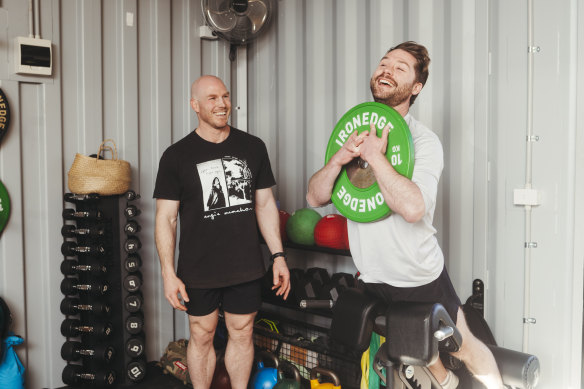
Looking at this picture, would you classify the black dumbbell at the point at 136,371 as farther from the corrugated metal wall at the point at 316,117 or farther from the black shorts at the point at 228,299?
the black shorts at the point at 228,299

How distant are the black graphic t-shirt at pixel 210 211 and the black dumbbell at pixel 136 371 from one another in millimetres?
904

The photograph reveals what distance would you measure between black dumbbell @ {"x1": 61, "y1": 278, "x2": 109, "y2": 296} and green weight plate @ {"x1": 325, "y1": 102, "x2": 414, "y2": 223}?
1727mm

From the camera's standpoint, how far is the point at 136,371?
10.5 feet

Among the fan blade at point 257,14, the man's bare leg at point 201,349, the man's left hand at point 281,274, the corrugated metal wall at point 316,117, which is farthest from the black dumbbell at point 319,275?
the fan blade at point 257,14

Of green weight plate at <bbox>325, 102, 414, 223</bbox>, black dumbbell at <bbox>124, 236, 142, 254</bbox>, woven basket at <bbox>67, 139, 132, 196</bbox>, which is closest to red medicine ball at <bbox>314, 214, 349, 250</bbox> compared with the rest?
green weight plate at <bbox>325, 102, 414, 223</bbox>

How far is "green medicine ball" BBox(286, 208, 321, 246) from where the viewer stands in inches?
121

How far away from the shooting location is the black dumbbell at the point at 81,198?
3.02m

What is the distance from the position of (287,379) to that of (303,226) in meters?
0.86

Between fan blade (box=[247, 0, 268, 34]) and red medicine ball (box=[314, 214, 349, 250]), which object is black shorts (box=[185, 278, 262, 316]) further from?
fan blade (box=[247, 0, 268, 34])

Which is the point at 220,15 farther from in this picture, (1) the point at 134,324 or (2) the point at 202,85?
(1) the point at 134,324

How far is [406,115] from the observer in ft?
6.34

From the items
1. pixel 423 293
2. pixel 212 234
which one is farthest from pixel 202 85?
pixel 423 293

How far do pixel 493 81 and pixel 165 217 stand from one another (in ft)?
5.50

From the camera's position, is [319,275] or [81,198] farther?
[319,275]
